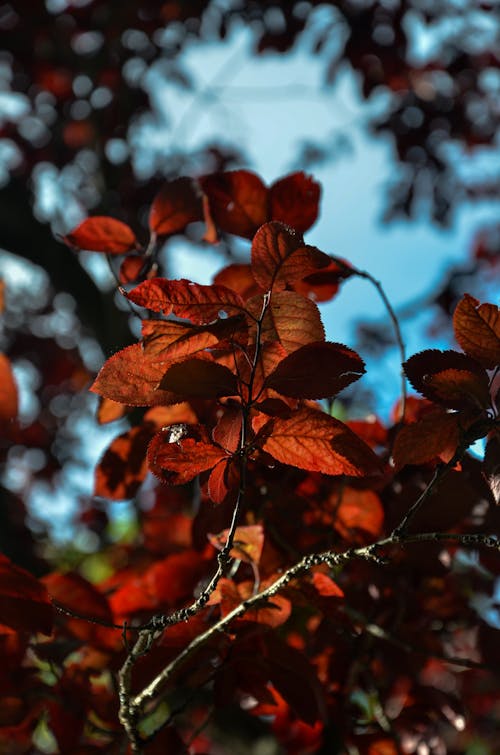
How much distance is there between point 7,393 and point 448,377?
0.72 m

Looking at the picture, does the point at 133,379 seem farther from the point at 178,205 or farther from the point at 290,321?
the point at 178,205

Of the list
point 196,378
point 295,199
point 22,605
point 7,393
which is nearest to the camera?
point 196,378

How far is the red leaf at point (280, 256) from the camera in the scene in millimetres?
582

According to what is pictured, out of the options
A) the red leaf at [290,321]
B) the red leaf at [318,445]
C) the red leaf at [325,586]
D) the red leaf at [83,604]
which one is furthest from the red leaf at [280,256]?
the red leaf at [83,604]

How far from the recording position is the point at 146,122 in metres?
4.43

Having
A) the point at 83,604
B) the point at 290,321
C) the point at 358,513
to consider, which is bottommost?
the point at 83,604

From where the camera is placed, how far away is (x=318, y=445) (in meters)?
0.59

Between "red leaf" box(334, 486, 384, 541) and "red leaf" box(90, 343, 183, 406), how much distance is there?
14.9 inches

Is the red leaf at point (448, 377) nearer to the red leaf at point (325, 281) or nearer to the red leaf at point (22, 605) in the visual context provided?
the red leaf at point (325, 281)

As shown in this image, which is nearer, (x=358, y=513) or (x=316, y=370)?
(x=316, y=370)

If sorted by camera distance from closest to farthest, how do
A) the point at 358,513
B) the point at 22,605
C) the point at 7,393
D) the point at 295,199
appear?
the point at 22,605, the point at 295,199, the point at 358,513, the point at 7,393

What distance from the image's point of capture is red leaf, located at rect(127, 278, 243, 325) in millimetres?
561

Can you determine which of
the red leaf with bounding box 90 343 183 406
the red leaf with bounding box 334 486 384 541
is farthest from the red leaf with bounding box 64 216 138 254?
the red leaf with bounding box 334 486 384 541

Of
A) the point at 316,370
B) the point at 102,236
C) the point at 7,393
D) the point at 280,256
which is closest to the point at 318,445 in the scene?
the point at 316,370
